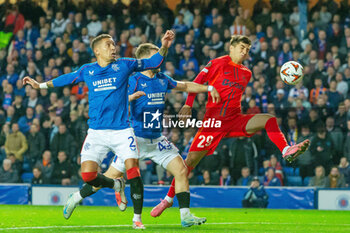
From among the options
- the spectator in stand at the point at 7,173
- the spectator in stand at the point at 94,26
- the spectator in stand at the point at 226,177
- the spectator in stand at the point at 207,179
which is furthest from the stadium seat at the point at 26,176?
the spectator in stand at the point at 94,26

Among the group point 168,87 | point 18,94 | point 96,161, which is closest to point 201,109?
point 18,94

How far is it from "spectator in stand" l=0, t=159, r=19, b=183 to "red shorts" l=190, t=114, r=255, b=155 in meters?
8.50

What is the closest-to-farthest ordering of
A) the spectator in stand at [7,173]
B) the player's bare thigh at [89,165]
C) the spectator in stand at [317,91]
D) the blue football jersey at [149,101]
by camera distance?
the player's bare thigh at [89,165]
the blue football jersey at [149,101]
the spectator in stand at [317,91]
the spectator in stand at [7,173]

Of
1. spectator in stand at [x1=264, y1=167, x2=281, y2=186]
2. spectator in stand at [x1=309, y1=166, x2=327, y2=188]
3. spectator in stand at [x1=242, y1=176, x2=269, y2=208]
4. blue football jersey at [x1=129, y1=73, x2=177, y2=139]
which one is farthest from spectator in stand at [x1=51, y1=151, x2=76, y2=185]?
blue football jersey at [x1=129, y1=73, x2=177, y2=139]

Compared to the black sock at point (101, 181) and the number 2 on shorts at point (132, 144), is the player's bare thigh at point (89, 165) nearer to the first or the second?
the black sock at point (101, 181)

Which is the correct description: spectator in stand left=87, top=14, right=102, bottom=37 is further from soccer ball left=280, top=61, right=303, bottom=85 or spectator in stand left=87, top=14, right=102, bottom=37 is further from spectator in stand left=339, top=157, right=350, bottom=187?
soccer ball left=280, top=61, right=303, bottom=85

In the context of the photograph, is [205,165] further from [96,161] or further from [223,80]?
[96,161]

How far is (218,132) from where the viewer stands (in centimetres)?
952

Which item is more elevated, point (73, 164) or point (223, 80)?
point (223, 80)

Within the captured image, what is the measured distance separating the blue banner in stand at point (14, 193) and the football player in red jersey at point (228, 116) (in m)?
7.46

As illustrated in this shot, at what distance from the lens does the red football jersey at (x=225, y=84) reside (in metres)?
9.59

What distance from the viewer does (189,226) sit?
27.2ft

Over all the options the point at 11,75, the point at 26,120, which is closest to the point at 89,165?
the point at 26,120

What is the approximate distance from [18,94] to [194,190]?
668 centimetres
